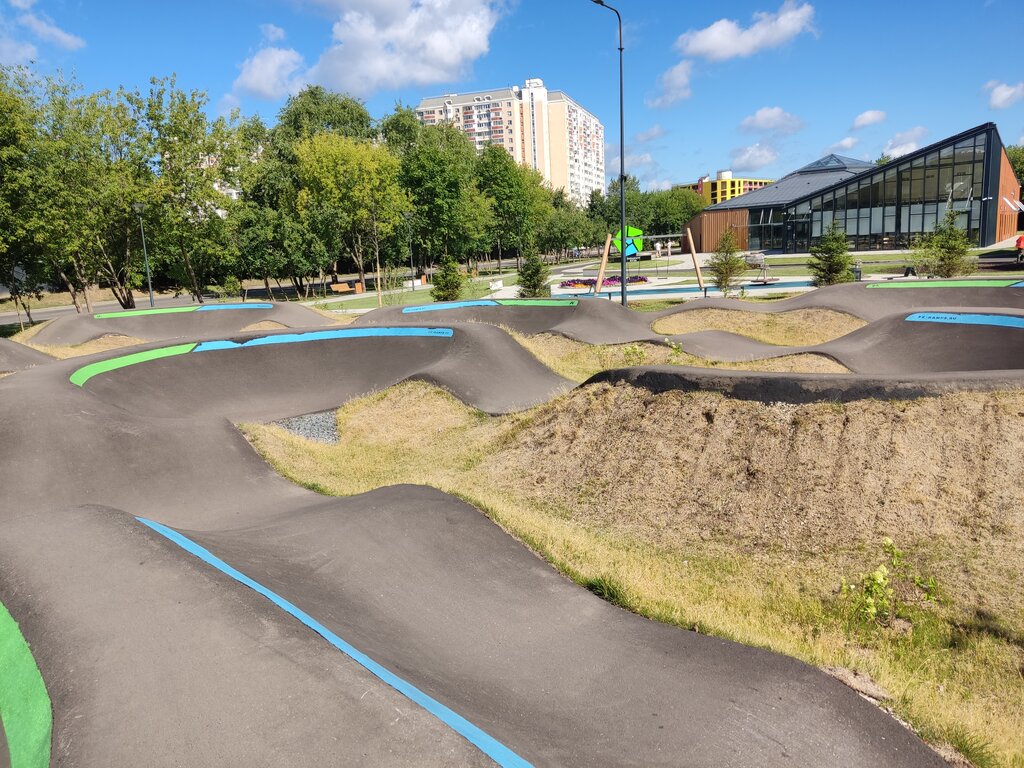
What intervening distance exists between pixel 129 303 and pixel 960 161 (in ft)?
232

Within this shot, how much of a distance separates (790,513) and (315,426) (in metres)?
11.7

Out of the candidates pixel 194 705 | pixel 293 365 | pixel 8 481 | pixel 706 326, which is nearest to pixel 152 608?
pixel 194 705

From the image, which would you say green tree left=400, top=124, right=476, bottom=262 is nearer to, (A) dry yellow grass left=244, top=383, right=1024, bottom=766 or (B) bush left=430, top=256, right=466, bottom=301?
(B) bush left=430, top=256, right=466, bottom=301

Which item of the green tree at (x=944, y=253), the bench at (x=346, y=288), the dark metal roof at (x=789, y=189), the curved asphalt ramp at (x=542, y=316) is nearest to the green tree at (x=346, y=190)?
the bench at (x=346, y=288)

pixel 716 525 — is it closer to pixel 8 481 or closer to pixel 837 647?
pixel 837 647

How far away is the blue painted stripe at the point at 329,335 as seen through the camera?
19.3 meters

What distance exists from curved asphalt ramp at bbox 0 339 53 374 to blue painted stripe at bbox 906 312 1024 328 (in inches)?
1086

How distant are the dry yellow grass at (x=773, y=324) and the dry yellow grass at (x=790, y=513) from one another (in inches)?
603

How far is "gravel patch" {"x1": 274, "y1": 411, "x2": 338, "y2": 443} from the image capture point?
15510 millimetres

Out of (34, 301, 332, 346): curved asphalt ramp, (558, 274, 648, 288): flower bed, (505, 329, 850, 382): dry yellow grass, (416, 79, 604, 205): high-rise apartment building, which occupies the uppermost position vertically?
(416, 79, 604, 205): high-rise apartment building

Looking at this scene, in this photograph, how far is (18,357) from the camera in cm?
2083

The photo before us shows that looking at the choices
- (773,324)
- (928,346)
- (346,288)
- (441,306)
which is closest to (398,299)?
(346,288)

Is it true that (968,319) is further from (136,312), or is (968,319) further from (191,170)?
(191,170)

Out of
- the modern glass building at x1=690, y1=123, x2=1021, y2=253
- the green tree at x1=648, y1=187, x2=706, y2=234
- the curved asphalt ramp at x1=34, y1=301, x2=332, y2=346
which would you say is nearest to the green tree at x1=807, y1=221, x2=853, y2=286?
the modern glass building at x1=690, y1=123, x2=1021, y2=253
